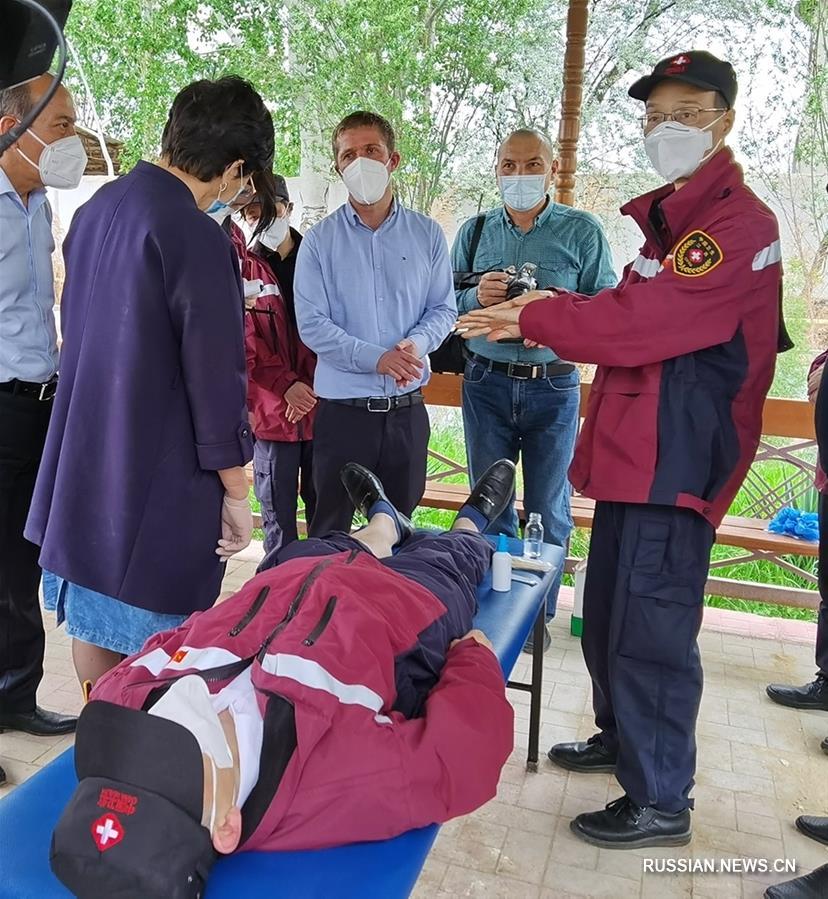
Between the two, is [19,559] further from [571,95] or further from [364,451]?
[571,95]

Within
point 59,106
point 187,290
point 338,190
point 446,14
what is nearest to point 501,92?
point 446,14

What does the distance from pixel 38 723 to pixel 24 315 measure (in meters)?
1.18

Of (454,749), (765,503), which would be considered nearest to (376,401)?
(454,749)

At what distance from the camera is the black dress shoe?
1.92 meters

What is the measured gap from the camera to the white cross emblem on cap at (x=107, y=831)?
3.13 feet

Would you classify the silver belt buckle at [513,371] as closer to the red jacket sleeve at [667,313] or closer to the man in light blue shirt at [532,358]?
the man in light blue shirt at [532,358]

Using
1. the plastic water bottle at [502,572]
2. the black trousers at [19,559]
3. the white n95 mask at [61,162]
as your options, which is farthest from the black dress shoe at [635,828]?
the white n95 mask at [61,162]

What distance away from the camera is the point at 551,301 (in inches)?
73.5

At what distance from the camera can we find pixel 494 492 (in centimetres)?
253

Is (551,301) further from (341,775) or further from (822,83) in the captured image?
(822,83)

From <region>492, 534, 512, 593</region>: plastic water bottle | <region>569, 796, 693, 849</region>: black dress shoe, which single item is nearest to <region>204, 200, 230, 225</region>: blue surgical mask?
<region>492, 534, 512, 593</region>: plastic water bottle

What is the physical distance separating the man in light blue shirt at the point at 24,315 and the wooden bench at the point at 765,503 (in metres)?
1.73

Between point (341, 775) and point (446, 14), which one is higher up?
point (446, 14)

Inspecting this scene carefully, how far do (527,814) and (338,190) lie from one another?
18.6 feet
